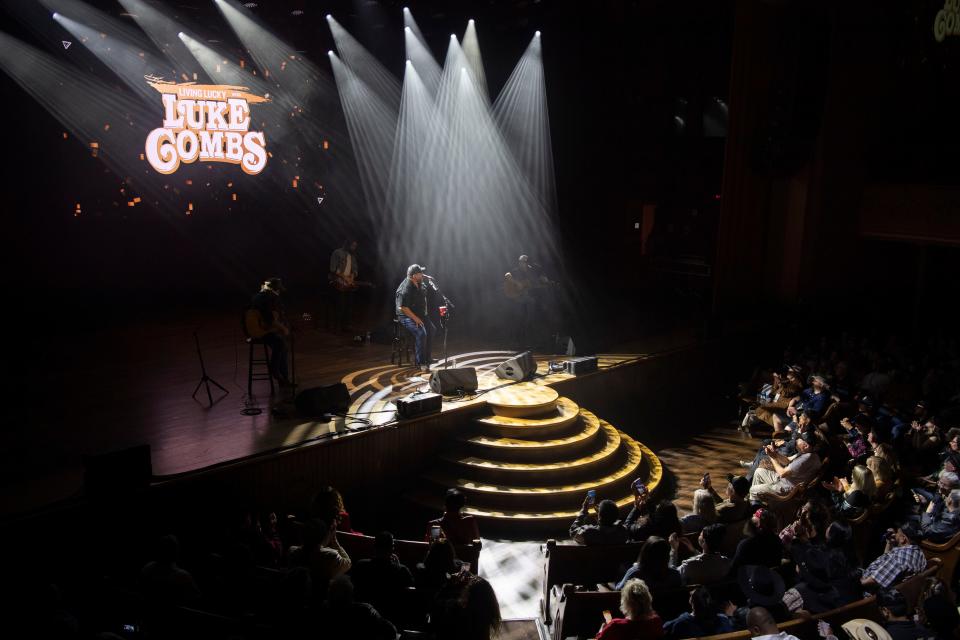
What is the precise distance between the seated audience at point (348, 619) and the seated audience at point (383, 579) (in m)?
0.51

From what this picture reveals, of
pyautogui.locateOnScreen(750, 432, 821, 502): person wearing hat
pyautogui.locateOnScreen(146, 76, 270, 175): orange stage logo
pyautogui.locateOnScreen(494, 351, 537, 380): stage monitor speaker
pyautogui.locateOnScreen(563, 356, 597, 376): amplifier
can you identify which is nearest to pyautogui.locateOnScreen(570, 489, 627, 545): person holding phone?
pyautogui.locateOnScreen(750, 432, 821, 502): person wearing hat

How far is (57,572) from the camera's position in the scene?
5516 millimetres

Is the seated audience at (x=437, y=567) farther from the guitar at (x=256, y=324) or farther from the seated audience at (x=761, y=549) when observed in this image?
the guitar at (x=256, y=324)

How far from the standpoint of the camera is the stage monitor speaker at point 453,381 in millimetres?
8508

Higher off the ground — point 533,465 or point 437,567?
point 437,567

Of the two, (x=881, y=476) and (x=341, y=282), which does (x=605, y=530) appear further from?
(x=341, y=282)

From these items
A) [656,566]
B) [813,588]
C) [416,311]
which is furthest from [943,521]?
[416,311]

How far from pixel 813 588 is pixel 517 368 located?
502 centimetres

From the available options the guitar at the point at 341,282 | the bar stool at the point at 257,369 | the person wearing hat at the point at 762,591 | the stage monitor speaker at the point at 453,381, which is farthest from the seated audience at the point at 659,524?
the guitar at the point at 341,282

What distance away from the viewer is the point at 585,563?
5492 mm

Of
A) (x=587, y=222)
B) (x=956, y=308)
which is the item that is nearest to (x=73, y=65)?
(x=587, y=222)

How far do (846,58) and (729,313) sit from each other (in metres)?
5.19

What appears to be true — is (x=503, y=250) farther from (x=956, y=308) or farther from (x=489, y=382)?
(x=956, y=308)

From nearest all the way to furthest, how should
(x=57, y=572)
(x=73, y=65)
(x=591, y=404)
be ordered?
(x=57, y=572) → (x=591, y=404) → (x=73, y=65)
